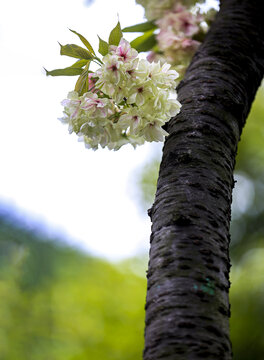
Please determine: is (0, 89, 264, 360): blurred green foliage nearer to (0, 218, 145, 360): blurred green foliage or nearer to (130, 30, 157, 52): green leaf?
(0, 218, 145, 360): blurred green foliage

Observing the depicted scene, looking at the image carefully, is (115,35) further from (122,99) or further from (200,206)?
(200,206)

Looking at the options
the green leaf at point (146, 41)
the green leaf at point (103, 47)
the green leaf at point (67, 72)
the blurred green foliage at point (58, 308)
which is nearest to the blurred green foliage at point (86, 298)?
the blurred green foliage at point (58, 308)

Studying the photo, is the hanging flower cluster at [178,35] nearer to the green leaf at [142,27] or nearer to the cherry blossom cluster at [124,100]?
the green leaf at [142,27]

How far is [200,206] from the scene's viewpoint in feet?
2.65

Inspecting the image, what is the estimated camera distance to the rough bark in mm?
666

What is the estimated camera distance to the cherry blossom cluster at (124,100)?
0.94 metres

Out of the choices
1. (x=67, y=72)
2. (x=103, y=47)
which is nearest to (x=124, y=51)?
(x=103, y=47)

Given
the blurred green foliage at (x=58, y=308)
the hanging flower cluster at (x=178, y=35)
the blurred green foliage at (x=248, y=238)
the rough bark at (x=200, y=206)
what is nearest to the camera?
the rough bark at (x=200, y=206)

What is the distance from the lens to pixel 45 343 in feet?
17.2

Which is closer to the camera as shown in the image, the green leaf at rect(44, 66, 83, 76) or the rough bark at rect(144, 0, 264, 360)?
the rough bark at rect(144, 0, 264, 360)

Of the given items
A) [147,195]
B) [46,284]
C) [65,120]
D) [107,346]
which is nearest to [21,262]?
[46,284]

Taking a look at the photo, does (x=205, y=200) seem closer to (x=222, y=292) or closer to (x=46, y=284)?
(x=222, y=292)

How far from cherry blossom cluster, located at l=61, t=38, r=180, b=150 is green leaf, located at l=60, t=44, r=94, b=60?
0.06 meters

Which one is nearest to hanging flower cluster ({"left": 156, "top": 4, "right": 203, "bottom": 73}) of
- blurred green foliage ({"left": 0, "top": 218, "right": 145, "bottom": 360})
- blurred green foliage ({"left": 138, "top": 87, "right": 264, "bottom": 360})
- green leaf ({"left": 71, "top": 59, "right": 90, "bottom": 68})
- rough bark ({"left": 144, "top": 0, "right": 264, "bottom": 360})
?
rough bark ({"left": 144, "top": 0, "right": 264, "bottom": 360})
